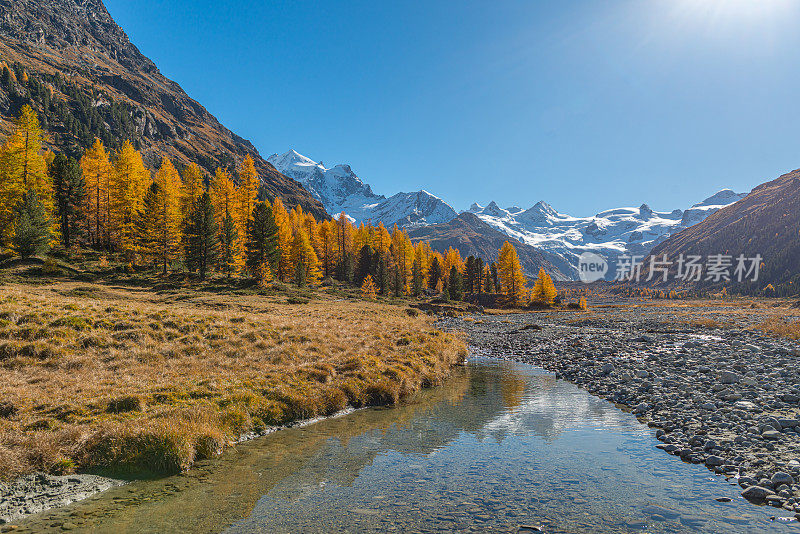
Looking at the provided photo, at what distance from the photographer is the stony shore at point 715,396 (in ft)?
32.2

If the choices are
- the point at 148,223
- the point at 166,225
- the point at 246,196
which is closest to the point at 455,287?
the point at 246,196

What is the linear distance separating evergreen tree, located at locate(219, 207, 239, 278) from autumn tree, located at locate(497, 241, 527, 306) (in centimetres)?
6625

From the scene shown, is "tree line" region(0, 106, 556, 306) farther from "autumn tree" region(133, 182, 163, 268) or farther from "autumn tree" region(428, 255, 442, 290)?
"autumn tree" region(428, 255, 442, 290)

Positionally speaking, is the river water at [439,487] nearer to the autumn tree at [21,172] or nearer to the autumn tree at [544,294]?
the autumn tree at [21,172]

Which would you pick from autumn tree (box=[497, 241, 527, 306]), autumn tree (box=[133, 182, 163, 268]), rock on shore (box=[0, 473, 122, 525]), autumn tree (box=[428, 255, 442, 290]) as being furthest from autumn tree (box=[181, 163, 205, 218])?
autumn tree (box=[497, 241, 527, 306])

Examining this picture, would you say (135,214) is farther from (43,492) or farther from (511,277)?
(511,277)

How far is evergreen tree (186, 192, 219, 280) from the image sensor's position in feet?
169

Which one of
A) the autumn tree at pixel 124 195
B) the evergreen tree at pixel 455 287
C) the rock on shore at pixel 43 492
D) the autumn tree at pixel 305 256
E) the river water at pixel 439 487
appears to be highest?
the autumn tree at pixel 124 195

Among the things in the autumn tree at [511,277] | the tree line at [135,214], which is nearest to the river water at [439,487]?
the tree line at [135,214]

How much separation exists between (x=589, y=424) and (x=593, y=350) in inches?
770

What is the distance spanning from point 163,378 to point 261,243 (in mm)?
44086

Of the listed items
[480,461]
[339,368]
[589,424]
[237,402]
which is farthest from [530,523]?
[339,368]

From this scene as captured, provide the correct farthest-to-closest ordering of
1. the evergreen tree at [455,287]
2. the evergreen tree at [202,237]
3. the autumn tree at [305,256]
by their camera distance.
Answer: the evergreen tree at [455,287] → the autumn tree at [305,256] → the evergreen tree at [202,237]

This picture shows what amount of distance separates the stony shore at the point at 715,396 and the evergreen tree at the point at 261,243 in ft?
126
